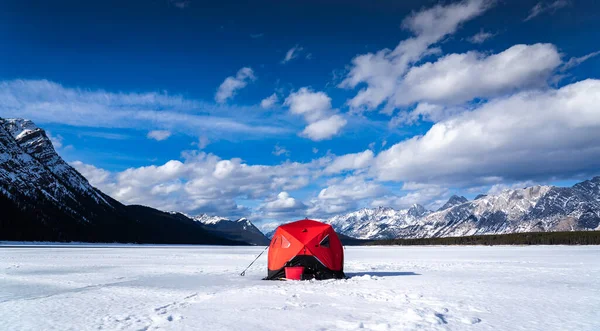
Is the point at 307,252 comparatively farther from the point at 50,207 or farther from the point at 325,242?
the point at 50,207

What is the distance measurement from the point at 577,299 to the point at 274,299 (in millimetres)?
9788

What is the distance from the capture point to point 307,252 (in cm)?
1856

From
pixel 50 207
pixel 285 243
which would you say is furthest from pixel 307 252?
pixel 50 207

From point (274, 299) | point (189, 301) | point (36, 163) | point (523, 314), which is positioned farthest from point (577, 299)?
point (36, 163)

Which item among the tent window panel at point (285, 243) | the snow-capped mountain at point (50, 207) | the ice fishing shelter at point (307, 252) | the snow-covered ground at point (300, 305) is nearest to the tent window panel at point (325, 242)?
the ice fishing shelter at point (307, 252)

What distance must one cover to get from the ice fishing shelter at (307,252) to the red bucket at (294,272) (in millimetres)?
45

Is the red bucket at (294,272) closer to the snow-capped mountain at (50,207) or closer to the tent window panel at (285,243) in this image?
the tent window panel at (285,243)

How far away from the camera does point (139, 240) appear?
559 ft

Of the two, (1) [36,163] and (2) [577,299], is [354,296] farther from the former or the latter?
(1) [36,163]

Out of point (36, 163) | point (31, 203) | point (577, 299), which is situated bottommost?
point (577, 299)

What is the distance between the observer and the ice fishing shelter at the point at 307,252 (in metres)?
18.6

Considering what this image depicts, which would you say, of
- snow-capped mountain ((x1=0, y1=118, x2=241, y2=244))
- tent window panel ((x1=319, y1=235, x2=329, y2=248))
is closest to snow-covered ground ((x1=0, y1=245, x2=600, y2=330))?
tent window panel ((x1=319, y1=235, x2=329, y2=248))

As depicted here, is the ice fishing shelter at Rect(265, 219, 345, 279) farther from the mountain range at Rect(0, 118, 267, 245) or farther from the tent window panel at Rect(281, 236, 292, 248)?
the mountain range at Rect(0, 118, 267, 245)

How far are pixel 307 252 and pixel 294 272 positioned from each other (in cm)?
109
